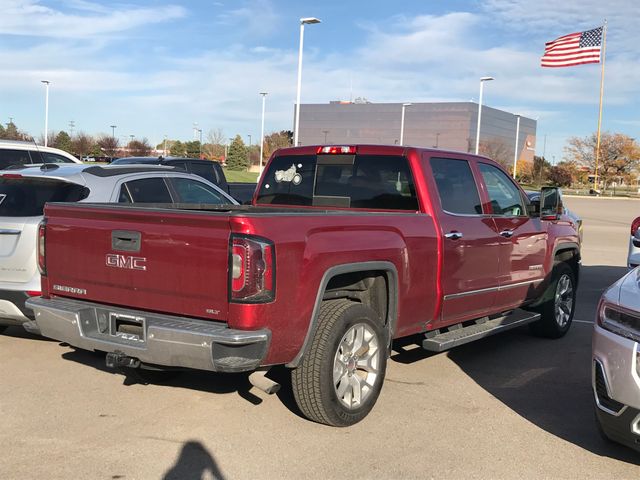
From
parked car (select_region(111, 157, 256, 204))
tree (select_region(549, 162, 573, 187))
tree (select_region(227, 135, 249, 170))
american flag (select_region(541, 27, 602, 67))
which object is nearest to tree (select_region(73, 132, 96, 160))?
tree (select_region(227, 135, 249, 170))

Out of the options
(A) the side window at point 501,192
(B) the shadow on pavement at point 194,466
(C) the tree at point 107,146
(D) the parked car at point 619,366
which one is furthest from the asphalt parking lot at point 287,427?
(C) the tree at point 107,146

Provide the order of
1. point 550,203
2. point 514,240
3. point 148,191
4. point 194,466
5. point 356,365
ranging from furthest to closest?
point 148,191, point 550,203, point 514,240, point 356,365, point 194,466

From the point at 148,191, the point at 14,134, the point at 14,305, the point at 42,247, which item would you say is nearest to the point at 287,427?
the point at 42,247

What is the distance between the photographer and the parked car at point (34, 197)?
17.7 ft

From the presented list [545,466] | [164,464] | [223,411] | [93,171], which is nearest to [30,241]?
[93,171]

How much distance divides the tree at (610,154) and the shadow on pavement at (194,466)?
274 feet

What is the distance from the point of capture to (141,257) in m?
3.96

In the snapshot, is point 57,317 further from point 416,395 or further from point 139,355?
point 416,395

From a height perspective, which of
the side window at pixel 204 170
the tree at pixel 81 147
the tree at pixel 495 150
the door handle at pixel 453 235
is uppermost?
the tree at pixel 495 150

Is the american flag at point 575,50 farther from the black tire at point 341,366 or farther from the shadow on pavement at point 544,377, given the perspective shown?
the black tire at point 341,366

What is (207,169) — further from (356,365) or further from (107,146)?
(107,146)

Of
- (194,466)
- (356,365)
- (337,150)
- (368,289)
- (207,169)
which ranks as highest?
(337,150)

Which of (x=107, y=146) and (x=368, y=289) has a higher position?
(x=107, y=146)

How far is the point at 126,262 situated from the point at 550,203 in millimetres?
4543
